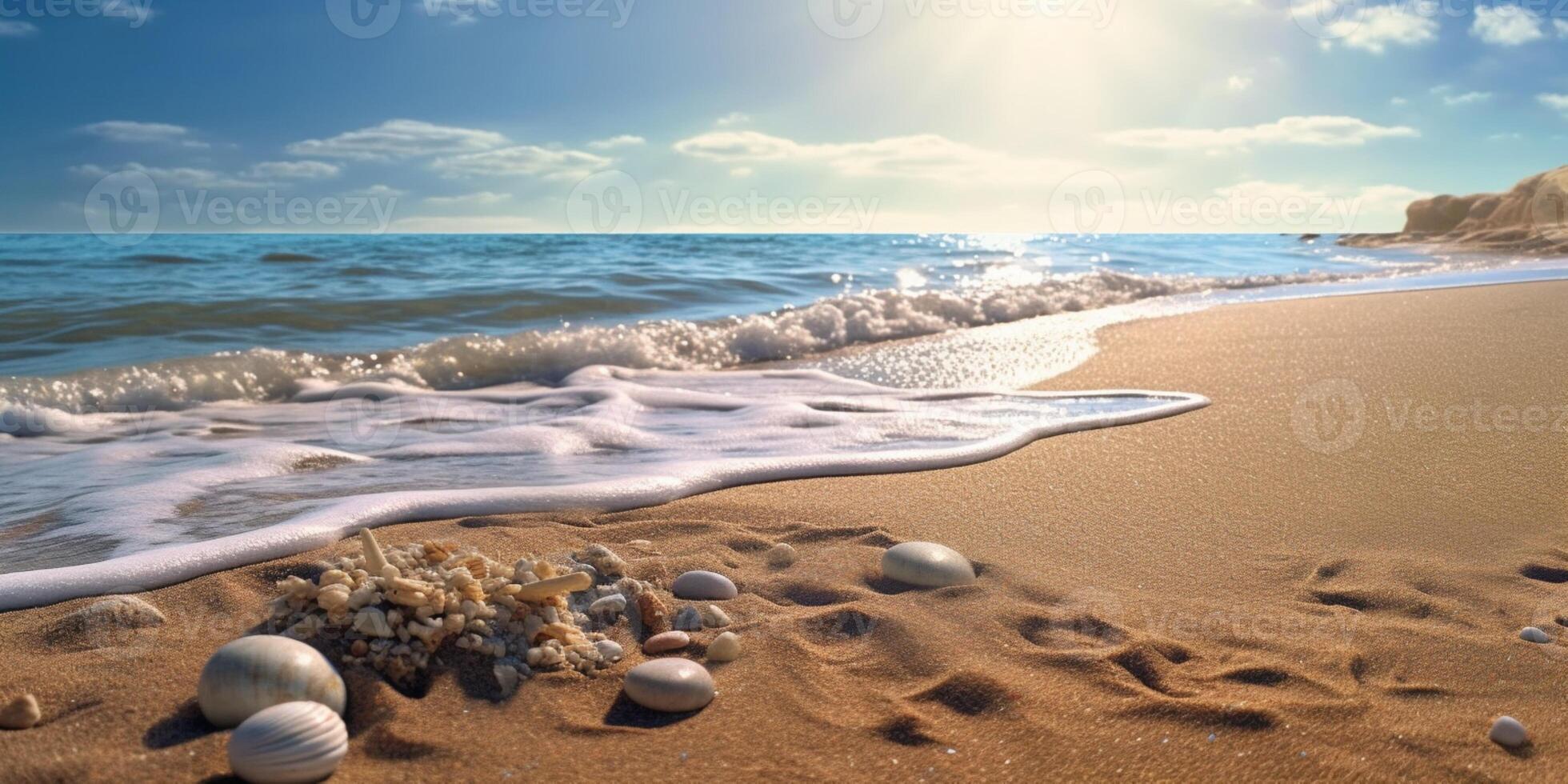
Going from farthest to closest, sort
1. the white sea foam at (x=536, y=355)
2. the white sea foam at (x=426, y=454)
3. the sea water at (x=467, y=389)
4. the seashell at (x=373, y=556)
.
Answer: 1. the white sea foam at (x=536, y=355)
2. the sea water at (x=467, y=389)
3. the white sea foam at (x=426, y=454)
4. the seashell at (x=373, y=556)

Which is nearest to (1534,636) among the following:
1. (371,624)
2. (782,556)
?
(782,556)

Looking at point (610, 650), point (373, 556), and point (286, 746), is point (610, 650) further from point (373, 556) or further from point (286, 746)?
point (286, 746)

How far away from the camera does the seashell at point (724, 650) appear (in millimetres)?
1951

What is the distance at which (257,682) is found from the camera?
1.59 meters

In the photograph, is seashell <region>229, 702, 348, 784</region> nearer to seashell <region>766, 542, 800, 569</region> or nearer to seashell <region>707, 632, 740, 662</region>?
seashell <region>707, 632, 740, 662</region>

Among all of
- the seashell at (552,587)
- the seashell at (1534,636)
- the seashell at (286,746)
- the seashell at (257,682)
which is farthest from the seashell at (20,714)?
the seashell at (1534,636)

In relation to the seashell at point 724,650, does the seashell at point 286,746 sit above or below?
above

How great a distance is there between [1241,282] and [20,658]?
39.4 feet

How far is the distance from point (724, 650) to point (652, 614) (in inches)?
7.6

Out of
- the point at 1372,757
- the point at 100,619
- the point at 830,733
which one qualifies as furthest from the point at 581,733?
the point at 1372,757

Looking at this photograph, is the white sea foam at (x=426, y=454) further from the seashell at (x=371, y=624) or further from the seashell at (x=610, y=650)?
the seashell at (x=610, y=650)

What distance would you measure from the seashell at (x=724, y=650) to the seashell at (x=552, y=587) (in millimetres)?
282

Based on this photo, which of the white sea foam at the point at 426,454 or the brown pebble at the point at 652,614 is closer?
the brown pebble at the point at 652,614

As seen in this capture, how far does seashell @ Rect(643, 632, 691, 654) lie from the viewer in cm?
198
